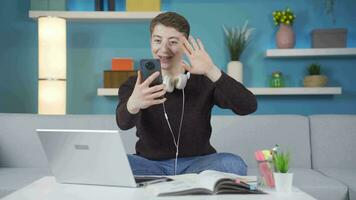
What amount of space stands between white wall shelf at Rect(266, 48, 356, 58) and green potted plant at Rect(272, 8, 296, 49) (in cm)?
Result: 4

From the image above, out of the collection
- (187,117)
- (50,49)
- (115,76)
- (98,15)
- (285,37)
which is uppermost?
(98,15)

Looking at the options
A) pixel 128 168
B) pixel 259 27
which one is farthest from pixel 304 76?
pixel 128 168

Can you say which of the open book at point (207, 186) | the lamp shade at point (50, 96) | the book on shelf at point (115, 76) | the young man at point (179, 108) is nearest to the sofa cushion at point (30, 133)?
the lamp shade at point (50, 96)

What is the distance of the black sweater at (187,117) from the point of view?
1623mm

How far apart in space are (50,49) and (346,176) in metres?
1.89

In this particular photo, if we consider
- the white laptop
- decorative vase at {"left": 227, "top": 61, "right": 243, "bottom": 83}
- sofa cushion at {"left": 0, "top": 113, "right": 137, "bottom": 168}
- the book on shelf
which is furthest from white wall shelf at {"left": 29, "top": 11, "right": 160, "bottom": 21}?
the white laptop

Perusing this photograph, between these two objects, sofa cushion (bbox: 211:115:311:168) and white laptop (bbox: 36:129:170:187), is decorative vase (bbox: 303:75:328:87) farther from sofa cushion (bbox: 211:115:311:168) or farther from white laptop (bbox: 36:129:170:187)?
white laptop (bbox: 36:129:170:187)

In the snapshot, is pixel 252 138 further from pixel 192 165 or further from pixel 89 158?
pixel 89 158

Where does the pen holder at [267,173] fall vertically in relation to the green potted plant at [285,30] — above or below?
below

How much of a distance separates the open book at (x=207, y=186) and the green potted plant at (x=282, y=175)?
6 centimetres

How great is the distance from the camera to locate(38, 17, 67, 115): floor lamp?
9.08 feet

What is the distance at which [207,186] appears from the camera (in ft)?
3.57

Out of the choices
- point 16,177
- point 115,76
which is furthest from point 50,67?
point 16,177

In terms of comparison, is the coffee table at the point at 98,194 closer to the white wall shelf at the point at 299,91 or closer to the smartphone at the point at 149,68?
the smartphone at the point at 149,68
